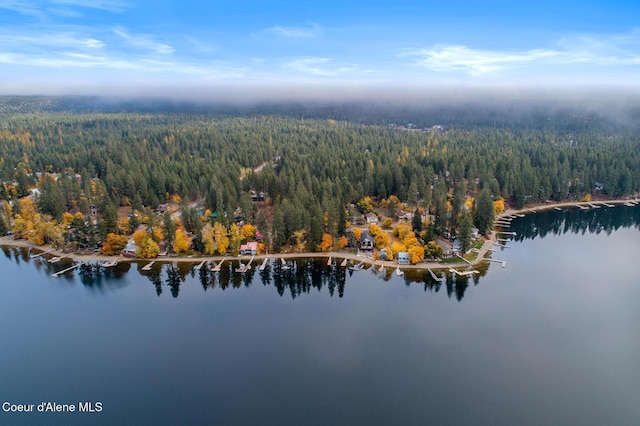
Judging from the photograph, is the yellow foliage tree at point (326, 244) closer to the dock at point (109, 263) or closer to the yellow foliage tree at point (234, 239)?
the yellow foliage tree at point (234, 239)

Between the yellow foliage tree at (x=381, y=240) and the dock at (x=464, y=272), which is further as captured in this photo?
the yellow foliage tree at (x=381, y=240)

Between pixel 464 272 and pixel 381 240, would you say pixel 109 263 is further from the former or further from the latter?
pixel 464 272

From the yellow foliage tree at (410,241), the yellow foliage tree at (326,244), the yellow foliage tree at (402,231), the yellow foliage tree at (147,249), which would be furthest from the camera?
the yellow foliage tree at (402,231)

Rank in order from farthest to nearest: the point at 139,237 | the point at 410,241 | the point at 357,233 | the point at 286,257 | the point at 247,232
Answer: the point at 247,232 → the point at 357,233 → the point at 139,237 → the point at 286,257 → the point at 410,241

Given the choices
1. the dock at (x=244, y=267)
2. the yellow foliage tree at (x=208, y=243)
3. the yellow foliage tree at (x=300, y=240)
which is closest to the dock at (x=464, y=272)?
the yellow foliage tree at (x=300, y=240)

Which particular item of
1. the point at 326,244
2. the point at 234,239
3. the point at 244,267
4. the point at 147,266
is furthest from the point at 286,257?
the point at 147,266

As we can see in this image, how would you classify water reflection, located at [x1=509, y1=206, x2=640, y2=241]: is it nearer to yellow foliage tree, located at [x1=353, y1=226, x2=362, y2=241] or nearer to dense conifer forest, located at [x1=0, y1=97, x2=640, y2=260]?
dense conifer forest, located at [x1=0, y1=97, x2=640, y2=260]

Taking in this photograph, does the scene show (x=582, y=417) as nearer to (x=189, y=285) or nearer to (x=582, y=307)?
(x=582, y=307)

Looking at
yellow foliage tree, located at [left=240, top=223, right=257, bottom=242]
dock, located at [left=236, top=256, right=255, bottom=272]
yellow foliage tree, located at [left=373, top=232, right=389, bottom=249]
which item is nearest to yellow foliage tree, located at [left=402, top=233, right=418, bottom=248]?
Result: yellow foliage tree, located at [left=373, top=232, right=389, bottom=249]
